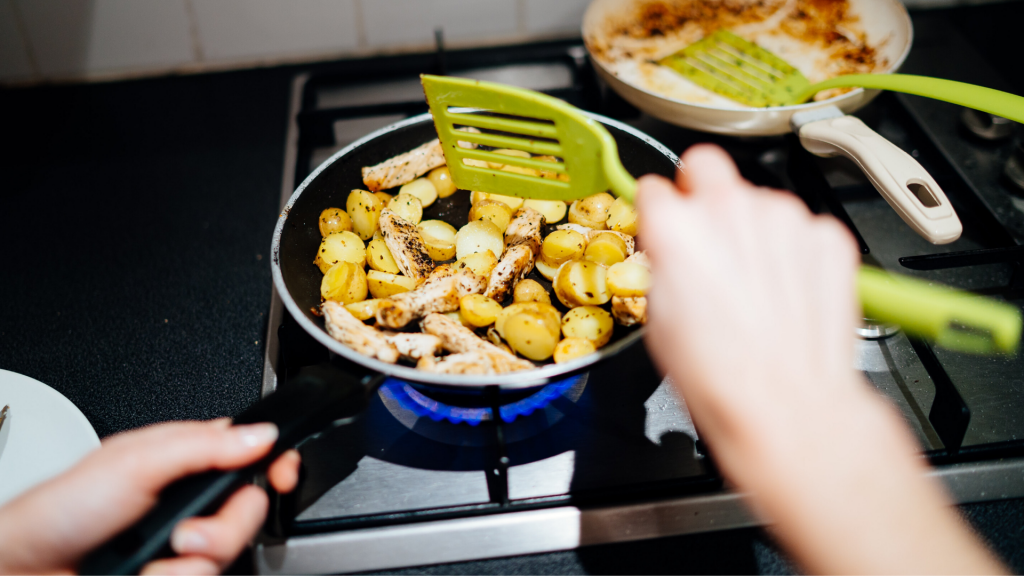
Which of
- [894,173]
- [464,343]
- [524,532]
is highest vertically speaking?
[894,173]

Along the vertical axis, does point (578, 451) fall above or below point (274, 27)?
below

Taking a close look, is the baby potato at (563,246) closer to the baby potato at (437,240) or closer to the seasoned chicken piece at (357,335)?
the baby potato at (437,240)

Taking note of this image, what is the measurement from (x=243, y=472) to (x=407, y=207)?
44 centimetres

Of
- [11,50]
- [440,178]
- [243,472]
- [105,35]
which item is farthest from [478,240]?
[11,50]

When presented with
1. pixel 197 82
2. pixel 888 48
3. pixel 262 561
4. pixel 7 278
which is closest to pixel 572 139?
pixel 262 561

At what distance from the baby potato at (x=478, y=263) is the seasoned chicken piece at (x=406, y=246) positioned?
45 mm

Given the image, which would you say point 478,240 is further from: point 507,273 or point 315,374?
point 315,374

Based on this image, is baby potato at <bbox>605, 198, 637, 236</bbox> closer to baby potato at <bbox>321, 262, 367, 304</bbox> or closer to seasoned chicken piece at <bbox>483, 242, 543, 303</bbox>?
seasoned chicken piece at <bbox>483, 242, 543, 303</bbox>

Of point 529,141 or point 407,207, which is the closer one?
point 529,141

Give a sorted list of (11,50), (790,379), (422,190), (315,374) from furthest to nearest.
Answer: (11,50) → (422,190) → (315,374) → (790,379)

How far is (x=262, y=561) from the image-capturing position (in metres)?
0.66

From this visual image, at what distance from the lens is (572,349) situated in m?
0.69

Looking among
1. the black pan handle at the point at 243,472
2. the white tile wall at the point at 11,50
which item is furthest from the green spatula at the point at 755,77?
the white tile wall at the point at 11,50

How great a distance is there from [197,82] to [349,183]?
0.67 meters
